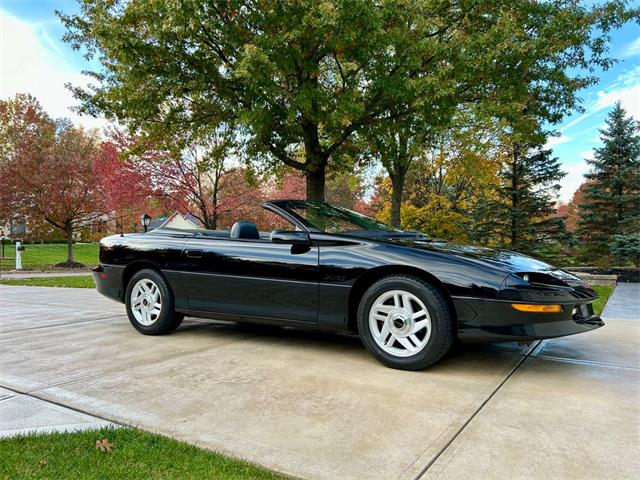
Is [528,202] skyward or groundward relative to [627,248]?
skyward

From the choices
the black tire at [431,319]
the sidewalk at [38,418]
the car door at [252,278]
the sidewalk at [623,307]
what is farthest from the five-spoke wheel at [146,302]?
the sidewalk at [623,307]

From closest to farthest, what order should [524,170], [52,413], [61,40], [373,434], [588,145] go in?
1. [373,434]
2. [52,413]
3. [61,40]
4. [524,170]
5. [588,145]

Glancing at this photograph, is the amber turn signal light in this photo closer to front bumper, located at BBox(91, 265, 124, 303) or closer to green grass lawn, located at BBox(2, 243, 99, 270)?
front bumper, located at BBox(91, 265, 124, 303)

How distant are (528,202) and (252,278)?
55.2ft

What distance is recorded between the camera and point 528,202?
17969 mm

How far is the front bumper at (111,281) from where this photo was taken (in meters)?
4.68

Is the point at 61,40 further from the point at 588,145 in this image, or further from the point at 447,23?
the point at 588,145

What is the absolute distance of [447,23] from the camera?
28.9ft

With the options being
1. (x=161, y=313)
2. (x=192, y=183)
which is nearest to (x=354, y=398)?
(x=161, y=313)

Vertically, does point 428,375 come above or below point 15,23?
below

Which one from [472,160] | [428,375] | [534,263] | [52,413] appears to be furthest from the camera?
[472,160]

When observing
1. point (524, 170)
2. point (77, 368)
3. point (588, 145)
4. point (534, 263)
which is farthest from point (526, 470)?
point (588, 145)

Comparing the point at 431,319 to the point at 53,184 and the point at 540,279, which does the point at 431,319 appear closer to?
the point at 540,279

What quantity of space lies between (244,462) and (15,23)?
27.5ft
